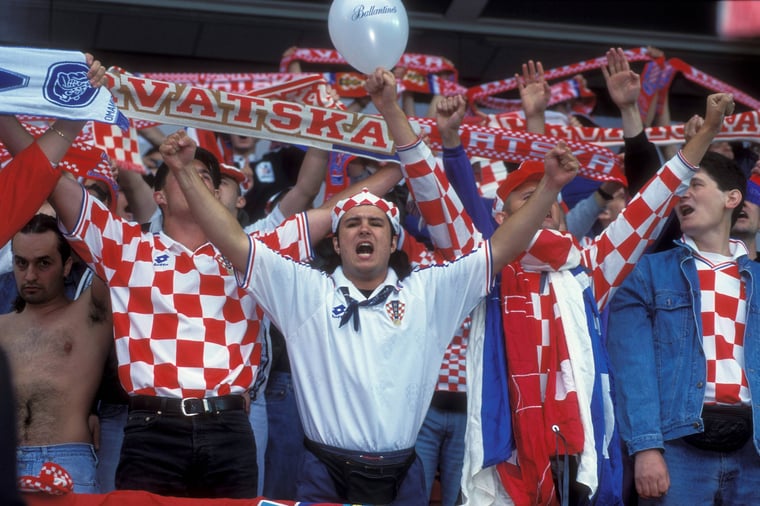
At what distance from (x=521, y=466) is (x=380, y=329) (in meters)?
0.64

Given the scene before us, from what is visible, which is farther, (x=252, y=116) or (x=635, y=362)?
(x=252, y=116)

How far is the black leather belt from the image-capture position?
3.59 metres

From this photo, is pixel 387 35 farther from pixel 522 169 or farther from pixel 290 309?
pixel 290 309

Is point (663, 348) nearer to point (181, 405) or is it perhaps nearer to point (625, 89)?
point (625, 89)

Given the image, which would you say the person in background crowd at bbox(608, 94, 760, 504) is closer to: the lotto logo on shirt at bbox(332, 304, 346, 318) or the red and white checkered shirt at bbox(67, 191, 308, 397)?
the lotto logo on shirt at bbox(332, 304, 346, 318)

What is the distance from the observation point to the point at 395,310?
3.67 meters

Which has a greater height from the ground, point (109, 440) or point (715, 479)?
point (109, 440)

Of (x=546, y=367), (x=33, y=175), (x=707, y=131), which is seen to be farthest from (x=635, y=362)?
(x=33, y=175)

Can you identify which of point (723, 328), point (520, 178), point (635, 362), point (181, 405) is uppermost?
point (520, 178)

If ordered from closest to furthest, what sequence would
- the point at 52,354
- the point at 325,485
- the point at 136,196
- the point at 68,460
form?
the point at 325,485 < the point at 68,460 < the point at 52,354 < the point at 136,196

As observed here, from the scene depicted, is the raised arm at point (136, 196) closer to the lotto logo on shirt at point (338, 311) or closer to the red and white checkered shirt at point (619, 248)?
the lotto logo on shirt at point (338, 311)

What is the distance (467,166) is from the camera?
3.90m

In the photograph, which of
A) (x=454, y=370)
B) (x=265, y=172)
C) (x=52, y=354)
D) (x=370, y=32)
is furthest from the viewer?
(x=265, y=172)

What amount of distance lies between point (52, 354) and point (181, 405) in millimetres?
662
